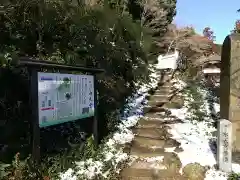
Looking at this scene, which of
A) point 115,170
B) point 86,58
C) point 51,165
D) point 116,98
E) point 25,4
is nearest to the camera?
point 51,165

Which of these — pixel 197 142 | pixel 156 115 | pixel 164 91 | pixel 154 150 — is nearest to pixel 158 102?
pixel 156 115

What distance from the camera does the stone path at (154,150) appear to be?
5527mm

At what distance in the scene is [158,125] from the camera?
8.09 meters

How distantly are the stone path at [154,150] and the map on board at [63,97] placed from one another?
138 cm

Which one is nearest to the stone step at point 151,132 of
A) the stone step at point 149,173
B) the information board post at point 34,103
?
the stone step at point 149,173

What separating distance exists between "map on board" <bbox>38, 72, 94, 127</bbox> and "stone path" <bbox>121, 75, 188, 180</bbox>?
1.38 m

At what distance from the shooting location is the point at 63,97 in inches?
207

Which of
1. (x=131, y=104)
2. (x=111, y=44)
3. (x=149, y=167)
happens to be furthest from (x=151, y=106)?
(x=149, y=167)

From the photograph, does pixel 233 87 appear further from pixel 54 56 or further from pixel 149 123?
pixel 54 56

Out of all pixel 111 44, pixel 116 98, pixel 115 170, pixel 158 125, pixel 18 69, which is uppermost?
pixel 111 44

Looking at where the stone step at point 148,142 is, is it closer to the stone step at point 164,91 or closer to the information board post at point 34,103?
the information board post at point 34,103

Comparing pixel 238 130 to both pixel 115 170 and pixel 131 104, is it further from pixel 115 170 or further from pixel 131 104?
pixel 131 104

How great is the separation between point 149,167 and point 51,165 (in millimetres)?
1814

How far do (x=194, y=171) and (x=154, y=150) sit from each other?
129 centimetres
